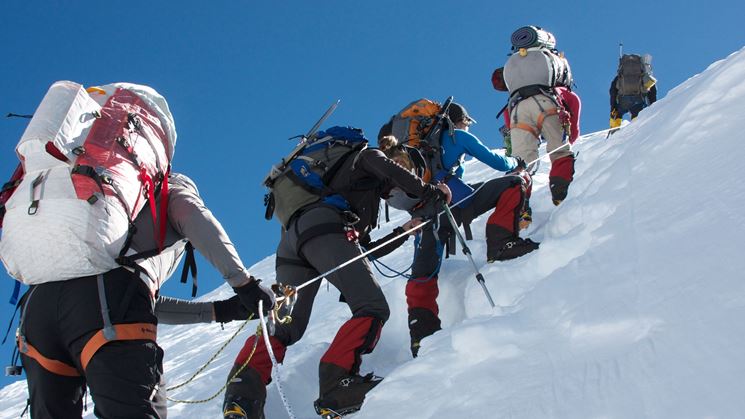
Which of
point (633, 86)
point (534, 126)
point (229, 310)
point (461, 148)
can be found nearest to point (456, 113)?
point (461, 148)

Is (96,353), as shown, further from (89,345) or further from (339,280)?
(339,280)

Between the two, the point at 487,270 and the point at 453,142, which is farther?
the point at 453,142

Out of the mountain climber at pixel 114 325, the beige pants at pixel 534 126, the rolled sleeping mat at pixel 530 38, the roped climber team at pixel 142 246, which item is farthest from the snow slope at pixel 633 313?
the rolled sleeping mat at pixel 530 38

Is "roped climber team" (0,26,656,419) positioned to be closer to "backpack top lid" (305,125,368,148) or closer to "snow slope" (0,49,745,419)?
"backpack top lid" (305,125,368,148)

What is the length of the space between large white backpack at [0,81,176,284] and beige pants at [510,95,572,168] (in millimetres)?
4969

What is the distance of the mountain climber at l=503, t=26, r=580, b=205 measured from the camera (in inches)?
291

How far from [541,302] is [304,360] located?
10.1 ft

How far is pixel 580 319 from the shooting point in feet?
9.02

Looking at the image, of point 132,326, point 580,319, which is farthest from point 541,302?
point 132,326

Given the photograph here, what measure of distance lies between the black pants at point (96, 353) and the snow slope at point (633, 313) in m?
1.06

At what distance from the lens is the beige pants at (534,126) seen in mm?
7363

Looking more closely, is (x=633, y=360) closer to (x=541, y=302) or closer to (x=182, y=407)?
(x=541, y=302)

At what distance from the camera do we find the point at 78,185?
2.91m

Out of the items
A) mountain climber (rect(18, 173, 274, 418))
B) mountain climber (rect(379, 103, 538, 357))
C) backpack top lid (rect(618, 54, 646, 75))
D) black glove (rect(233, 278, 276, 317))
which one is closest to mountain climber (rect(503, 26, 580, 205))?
mountain climber (rect(379, 103, 538, 357))
